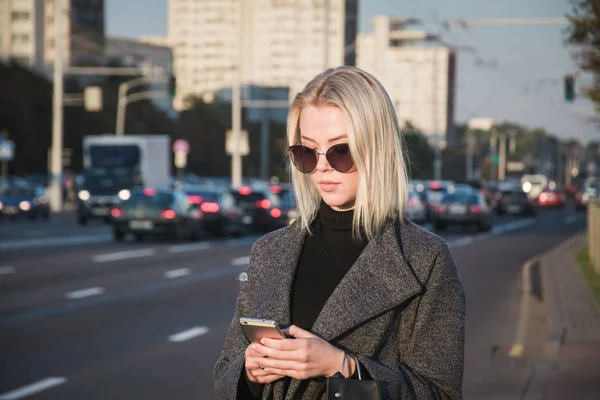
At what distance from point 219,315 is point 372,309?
40.6 ft

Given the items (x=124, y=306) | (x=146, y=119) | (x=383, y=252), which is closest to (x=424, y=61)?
(x=146, y=119)

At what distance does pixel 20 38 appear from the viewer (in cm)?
14050

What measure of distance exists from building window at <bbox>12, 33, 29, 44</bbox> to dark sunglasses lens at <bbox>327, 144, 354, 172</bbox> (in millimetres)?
141444

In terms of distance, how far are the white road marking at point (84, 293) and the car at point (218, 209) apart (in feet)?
56.6

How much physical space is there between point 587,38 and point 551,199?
6904 cm

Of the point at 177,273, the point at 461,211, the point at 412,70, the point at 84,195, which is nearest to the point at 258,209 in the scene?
the point at 461,211

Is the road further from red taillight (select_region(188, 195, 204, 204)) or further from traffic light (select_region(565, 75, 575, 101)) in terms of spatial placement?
traffic light (select_region(565, 75, 575, 101))

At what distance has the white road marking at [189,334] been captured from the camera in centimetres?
1267

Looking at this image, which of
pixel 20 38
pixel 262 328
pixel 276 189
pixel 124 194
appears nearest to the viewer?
pixel 262 328

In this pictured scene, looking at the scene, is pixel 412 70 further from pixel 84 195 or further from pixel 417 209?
pixel 84 195

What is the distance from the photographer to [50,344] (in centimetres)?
1212

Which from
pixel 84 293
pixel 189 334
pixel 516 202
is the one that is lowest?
pixel 516 202

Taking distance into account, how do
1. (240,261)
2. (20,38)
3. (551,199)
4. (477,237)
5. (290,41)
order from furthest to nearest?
(20,38) → (290,41) → (551,199) → (477,237) → (240,261)

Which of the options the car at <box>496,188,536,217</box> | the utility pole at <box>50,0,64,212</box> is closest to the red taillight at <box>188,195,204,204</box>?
the utility pole at <box>50,0,64,212</box>
